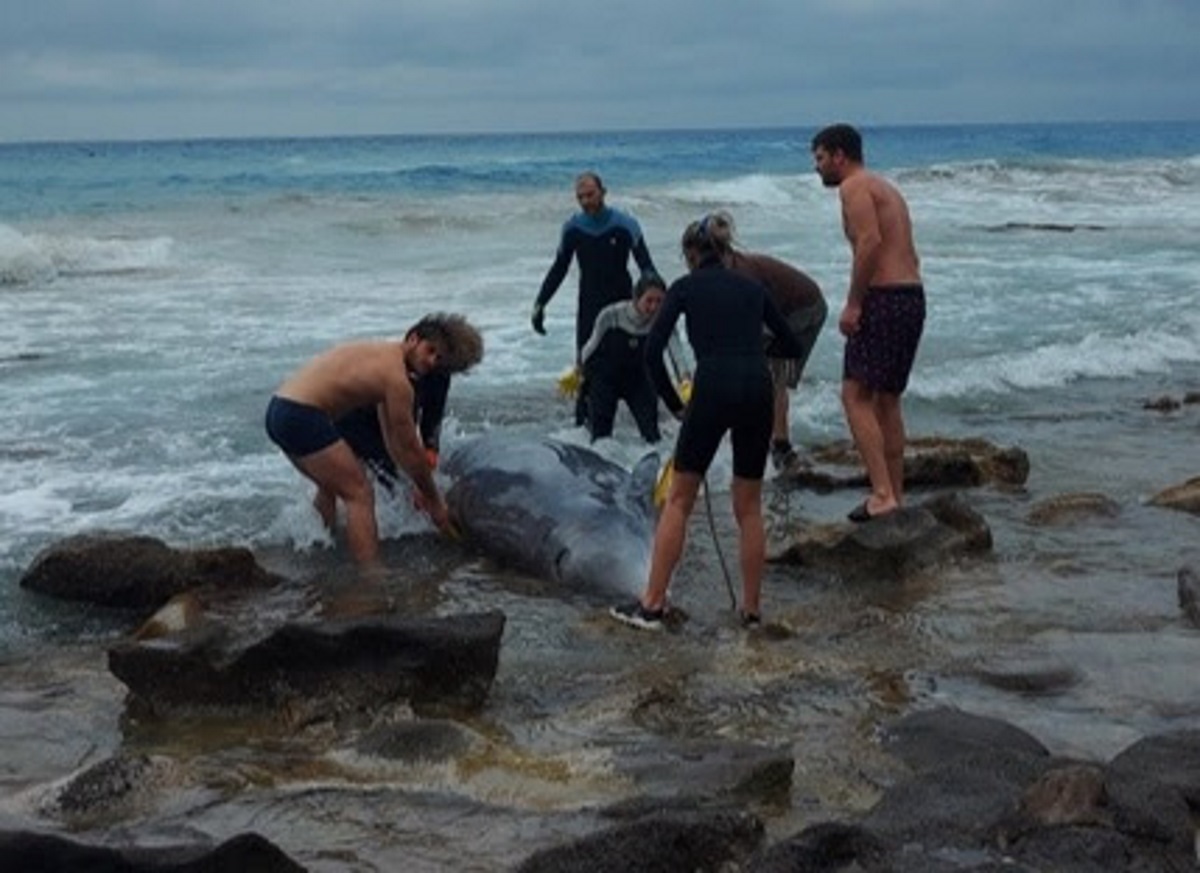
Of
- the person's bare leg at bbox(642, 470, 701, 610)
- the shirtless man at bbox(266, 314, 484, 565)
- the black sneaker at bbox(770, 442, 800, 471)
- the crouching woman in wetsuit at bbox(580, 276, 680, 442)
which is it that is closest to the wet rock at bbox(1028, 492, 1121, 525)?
the black sneaker at bbox(770, 442, 800, 471)

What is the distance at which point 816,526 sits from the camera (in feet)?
28.9

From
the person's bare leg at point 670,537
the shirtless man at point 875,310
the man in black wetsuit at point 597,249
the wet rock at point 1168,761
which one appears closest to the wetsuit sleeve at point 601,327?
the man in black wetsuit at point 597,249

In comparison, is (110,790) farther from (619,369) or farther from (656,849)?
(619,369)

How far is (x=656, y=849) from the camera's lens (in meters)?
4.27

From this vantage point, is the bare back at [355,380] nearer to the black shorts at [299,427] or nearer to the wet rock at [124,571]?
the black shorts at [299,427]

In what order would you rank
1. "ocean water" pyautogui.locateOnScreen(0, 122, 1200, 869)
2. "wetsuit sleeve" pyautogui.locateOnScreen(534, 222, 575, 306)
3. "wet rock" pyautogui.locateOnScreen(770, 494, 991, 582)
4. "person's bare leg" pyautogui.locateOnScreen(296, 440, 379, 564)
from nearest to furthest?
1. "ocean water" pyautogui.locateOnScreen(0, 122, 1200, 869)
2. "wet rock" pyautogui.locateOnScreen(770, 494, 991, 582)
3. "person's bare leg" pyautogui.locateOnScreen(296, 440, 379, 564)
4. "wetsuit sleeve" pyautogui.locateOnScreen(534, 222, 575, 306)

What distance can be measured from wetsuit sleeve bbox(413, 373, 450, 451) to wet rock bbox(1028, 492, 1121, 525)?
337 cm

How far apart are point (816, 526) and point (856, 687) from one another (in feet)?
8.44

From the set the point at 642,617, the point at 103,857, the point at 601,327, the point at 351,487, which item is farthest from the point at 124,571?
the point at 103,857

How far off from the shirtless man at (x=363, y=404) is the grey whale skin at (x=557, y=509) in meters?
0.41

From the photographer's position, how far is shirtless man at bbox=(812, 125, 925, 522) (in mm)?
8617

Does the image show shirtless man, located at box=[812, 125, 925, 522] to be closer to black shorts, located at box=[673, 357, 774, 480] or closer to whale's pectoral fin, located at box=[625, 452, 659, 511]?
whale's pectoral fin, located at box=[625, 452, 659, 511]

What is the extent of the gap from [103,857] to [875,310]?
19.1ft

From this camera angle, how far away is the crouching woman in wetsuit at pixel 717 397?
23.2 ft
